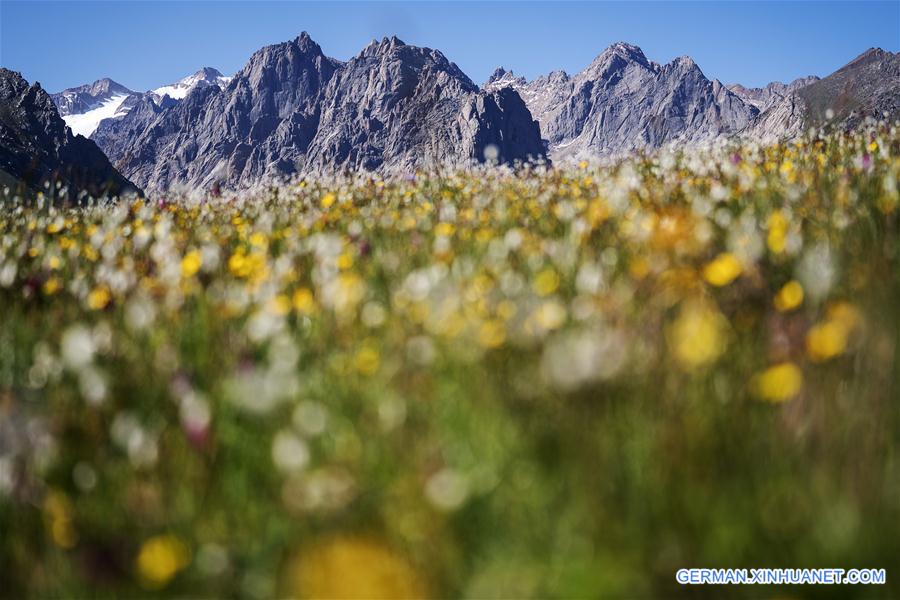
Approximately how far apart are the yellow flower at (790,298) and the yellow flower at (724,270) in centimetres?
21

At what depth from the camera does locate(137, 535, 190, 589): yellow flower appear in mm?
1822

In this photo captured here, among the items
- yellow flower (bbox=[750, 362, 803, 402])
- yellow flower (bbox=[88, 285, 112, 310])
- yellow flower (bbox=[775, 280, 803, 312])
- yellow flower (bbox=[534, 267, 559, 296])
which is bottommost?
yellow flower (bbox=[750, 362, 803, 402])

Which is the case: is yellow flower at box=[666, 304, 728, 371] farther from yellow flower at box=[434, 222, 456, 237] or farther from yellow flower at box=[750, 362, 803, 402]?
yellow flower at box=[434, 222, 456, 237]

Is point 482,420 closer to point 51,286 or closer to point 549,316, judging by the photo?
point 549,316

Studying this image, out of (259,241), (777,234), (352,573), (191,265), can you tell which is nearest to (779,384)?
(352,573)

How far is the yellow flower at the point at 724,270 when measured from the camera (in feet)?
9.90

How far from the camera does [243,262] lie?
15.5 feet

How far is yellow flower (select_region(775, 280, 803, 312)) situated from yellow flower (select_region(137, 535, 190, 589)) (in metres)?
2.30

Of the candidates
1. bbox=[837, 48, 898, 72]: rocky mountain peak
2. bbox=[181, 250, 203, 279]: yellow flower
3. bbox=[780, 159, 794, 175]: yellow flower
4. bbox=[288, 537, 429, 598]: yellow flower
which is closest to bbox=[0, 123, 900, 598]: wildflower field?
bbox=[288, 537, 429, 598]: yellow flower

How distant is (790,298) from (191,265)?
358 cm

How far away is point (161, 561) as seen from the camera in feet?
5.99

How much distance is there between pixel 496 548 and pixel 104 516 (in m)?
1.31

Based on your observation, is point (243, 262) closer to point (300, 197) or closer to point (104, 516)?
point (104, 516)

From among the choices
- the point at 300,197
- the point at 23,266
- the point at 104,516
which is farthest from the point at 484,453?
the point at 300,197
